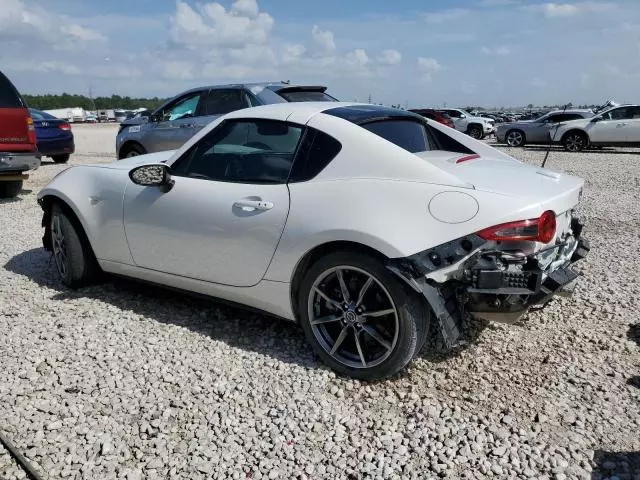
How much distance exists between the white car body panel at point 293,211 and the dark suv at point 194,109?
14.2 ft

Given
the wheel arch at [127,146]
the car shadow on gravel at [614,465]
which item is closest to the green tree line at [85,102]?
the wheel arch at [127,146]

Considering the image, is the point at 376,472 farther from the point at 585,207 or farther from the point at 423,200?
the point at 585,207

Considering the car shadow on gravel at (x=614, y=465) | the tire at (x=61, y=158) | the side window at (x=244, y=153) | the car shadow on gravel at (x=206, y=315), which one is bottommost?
the car shadow on gravel at (x=614, y=465)

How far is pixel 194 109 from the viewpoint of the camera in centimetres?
963

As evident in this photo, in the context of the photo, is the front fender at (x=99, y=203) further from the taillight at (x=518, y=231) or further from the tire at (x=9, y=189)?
the tire at (x=9, y=189)

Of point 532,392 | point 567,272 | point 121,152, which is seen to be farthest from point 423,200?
point 121,152

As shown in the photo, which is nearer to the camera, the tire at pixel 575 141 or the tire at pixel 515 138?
the tire at pixel 575 141

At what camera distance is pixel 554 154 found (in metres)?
18.1

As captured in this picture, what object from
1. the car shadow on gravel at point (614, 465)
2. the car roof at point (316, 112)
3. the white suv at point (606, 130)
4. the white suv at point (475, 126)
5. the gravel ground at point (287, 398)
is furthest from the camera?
the white suv at point (475, 126)

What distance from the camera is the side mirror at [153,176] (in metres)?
3.89

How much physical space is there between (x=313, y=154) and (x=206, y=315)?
156 centimetres

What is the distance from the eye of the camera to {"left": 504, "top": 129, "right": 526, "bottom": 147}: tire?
70.8 ft

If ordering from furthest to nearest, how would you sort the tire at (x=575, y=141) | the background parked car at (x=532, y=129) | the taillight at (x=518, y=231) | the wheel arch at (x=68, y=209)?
1. the background parked car at (x=532, y=129)
2. the tire at (x=575, y=141)
3. the wheel arch at (x=68, y=209)
4. the taillight at (x=518, y=231)

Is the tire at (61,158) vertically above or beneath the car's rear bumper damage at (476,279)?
beneath
